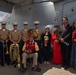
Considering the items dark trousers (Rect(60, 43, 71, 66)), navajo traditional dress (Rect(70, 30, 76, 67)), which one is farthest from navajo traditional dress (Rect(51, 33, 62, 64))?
navajo traditional dress (Rect(70, 30, 76, 67))

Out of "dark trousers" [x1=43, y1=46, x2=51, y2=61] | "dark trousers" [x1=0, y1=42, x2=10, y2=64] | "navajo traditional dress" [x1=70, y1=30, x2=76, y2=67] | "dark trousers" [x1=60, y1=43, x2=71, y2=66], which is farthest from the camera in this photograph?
"dark trousers" [x1=43, y1=46, x2=51, y2=61]

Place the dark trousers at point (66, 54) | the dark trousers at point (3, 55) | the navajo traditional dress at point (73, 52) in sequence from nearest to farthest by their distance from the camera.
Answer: the navajo traditional dress at point (73, 52)
the dark trousers at point (66, 54)
the dark trousers at point (3, 55)

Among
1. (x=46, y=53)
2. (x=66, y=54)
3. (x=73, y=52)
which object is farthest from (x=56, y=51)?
(x=73, y=52)

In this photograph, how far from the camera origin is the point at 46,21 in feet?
22.9

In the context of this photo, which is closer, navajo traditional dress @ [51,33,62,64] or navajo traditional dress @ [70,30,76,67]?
navajo traditional dress @ [70,30,76,67]

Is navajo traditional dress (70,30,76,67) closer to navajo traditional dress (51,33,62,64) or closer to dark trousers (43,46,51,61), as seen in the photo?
navajo traditional dress (51,33,62,64)

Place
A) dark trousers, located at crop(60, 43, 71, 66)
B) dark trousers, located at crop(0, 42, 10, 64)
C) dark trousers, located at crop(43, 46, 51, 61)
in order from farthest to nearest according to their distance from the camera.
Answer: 1. dark trousers, located at crop(43, 46, 51, 61)
2. dark trousers, located at crop(0, 42, 10, 64)
3. dark trousers, located at crop(60, 43, 71, 66)

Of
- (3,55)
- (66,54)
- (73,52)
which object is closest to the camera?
(73,52)

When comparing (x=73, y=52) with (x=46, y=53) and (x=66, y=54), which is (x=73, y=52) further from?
(x=46, y=53)

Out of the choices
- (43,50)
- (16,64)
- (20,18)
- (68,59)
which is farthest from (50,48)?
(20,18)

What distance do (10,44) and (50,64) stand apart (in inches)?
56.9

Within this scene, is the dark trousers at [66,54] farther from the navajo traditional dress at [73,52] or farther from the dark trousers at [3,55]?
the dark trousers at [3,55]

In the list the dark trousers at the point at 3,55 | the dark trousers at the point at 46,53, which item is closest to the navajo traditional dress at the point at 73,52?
the dark trousers at the point at 46,53

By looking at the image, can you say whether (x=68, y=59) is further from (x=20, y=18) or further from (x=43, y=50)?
(x=20, y=18)
